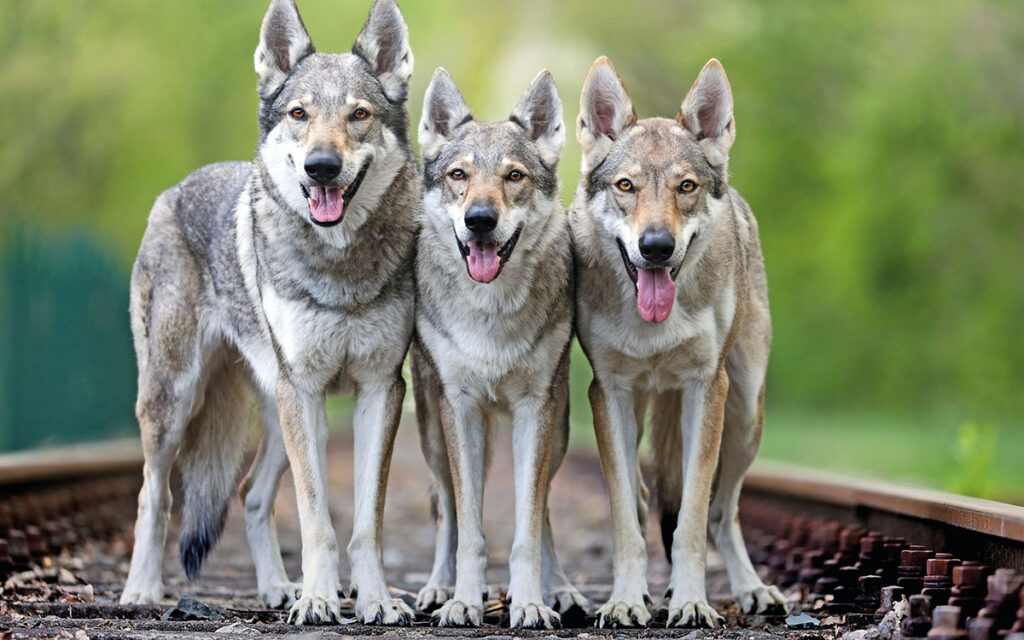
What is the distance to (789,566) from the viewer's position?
6.47m

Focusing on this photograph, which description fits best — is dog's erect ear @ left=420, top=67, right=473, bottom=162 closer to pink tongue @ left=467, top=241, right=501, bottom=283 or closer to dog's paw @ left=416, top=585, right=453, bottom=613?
pink tongue @ left=467, top=241, right=501, bottom=283

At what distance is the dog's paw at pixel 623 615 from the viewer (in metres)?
4.95

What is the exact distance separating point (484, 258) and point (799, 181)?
17.6 meters

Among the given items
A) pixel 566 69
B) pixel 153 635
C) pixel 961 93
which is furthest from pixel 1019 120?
pixel 153 635

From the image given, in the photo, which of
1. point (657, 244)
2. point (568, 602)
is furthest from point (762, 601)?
point (657, 244)

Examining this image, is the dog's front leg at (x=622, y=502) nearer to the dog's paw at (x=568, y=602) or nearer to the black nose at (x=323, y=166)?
the dog's paw at (x=568, y=602)

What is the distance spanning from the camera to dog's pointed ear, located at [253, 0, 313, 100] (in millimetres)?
5625

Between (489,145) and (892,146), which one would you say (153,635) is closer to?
(489,145)

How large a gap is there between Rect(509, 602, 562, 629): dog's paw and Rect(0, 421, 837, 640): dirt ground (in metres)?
0.06

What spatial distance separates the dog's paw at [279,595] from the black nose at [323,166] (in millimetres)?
1801

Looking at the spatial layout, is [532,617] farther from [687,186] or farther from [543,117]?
[543,117]

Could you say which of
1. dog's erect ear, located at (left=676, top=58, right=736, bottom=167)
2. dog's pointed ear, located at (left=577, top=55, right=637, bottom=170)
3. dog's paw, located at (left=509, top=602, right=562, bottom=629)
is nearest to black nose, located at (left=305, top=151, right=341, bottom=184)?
dog's pointed ear, located at (left=577, top=55, right=637, bottom=170)

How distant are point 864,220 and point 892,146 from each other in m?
1.73

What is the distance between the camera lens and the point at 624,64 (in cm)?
2702
